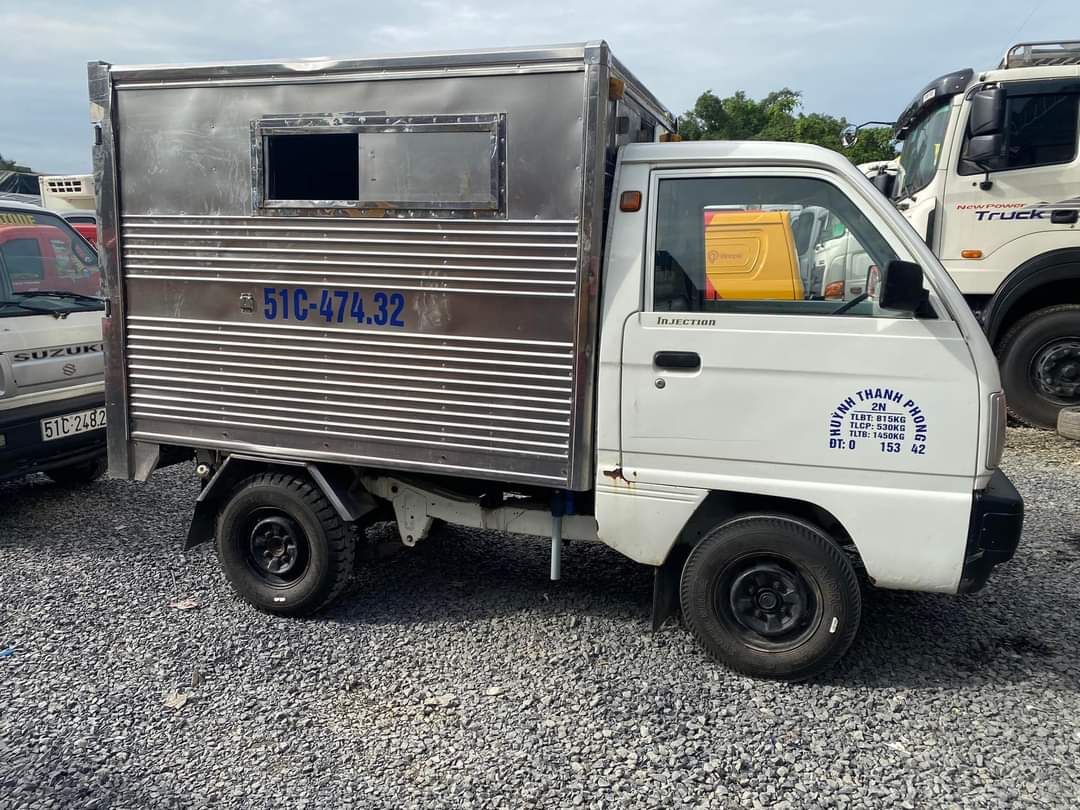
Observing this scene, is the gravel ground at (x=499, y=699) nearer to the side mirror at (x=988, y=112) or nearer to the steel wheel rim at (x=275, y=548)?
the steel wheel rim at (x=275, y=548)

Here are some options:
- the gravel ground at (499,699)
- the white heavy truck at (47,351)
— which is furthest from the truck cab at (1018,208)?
the white heavy truck at (47,351)

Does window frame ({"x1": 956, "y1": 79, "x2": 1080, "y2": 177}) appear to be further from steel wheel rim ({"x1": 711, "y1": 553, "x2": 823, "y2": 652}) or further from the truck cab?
steel wheel rim ({"x1": 711, "y1": 553, "x2": 823, "y2": 652})

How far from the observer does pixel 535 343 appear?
11.8 ft

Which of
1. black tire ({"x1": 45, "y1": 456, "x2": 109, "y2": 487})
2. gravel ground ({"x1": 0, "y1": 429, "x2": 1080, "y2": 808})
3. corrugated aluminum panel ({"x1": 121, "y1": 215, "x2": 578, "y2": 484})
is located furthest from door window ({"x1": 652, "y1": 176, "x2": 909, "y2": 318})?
black tire ({"x1": 45, "y1": 456, "x2": 109, "y2": 487})

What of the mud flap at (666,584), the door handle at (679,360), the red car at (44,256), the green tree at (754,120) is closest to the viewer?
the door handle at (679,360)

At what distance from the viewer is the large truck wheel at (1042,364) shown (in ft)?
23.2

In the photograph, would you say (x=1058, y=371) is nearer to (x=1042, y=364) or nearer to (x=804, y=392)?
(x=1042, y=364)

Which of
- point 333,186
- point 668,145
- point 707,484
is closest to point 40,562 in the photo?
point 333,186

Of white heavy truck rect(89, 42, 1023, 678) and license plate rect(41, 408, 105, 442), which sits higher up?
white heavy truck rect(89, 42, 1023, 678)

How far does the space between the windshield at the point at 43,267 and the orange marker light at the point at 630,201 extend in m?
3.86

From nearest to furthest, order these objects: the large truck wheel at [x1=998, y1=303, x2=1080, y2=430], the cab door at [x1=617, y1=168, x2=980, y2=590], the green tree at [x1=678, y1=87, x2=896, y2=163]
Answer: the cab door at [x1=617, y1=168, x2=980, y2=590]
the large truck wheel at [x1=998, y1=303, x2=1080, y2=430]
the green tree at [x1=678, y1=87, x2=896, y2=163]

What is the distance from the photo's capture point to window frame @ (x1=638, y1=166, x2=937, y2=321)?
3.33 metres

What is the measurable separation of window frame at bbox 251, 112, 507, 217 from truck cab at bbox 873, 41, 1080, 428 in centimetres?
496

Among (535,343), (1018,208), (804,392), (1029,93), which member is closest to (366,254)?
(535,343)
